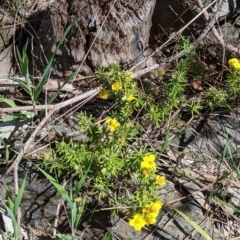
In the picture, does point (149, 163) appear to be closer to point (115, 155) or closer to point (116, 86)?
point (115, 155)

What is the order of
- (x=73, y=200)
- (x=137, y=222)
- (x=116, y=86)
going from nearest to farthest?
(x=137, y=222) → (x=73, y=200) → (x=116, y=86)

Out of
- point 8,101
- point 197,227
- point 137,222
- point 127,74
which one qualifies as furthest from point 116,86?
point 197,227

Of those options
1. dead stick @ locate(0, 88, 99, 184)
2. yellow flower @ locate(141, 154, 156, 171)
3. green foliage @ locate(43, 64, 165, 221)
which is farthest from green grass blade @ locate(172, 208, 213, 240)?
dead stick @ locate(0, 88, 99, 184)

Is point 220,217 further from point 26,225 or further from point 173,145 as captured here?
point 26,225

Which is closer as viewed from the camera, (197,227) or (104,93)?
(197,227)

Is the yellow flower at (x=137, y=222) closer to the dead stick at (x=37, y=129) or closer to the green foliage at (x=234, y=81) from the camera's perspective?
the dead stick at (x=37, y=129)

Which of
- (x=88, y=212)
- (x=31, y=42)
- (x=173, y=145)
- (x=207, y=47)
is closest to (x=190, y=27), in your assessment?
(x=207, y=47)

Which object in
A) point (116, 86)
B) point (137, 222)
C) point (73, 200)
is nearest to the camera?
point (137, 222)

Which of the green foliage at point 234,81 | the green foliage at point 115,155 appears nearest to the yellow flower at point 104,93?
the green foliage at point 115,155

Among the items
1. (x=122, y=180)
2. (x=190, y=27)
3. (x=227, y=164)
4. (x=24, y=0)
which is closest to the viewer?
(x=122, y=180)
